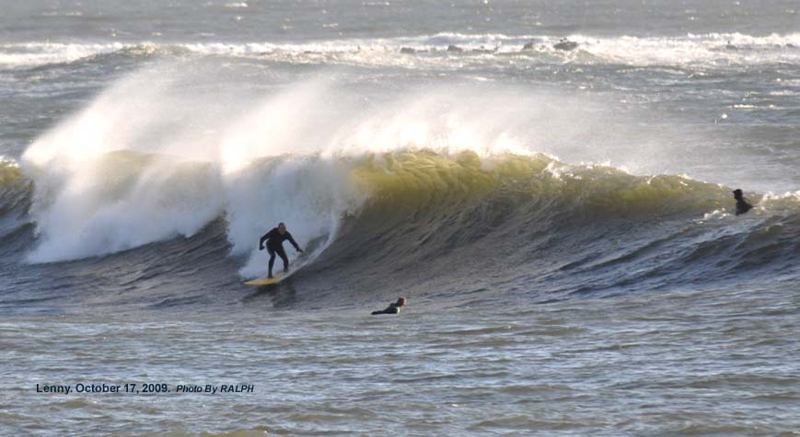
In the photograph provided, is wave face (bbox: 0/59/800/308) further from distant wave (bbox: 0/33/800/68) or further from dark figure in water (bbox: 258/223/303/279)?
distant wave (bbox: 0/33/800/68)

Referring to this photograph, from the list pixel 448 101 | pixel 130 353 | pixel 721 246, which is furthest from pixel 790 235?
pixel 448 101

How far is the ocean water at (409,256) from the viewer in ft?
32.5

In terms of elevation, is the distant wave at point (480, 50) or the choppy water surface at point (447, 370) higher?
the distant wave at point (480, 50)

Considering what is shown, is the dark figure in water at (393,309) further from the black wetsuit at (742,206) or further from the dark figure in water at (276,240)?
the black wetsuit at (742,206)

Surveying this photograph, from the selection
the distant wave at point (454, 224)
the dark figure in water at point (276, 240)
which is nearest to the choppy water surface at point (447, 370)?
the distant wave at point (454, 224)

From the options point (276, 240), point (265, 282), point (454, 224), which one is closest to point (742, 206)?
point (454, 224)

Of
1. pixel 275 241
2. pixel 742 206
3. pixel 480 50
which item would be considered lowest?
pixel 275 241

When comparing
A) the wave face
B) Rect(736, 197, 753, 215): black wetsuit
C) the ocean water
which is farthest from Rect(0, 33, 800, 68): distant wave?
Rect(736, 197, 753, 215): black wetsuit

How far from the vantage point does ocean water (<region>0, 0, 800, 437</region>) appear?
9914mm

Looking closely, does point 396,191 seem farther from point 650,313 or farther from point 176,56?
point 176,56

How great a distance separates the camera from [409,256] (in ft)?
58.5

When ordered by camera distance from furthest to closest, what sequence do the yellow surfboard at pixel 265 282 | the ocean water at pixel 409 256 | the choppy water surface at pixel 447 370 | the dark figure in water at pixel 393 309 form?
the yellow surfboard at pixel 265 282 → the dark figure in water at pixel 393 309 → the ocean water at pixel 409 256 → the choppy water surface at pixel 447 370

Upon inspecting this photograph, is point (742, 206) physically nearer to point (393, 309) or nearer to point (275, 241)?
point (393, 309)

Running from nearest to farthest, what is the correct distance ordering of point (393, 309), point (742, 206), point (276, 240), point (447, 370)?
point (447, 370) < point (393, 309) < point (742, 206) < point (276, 240)
